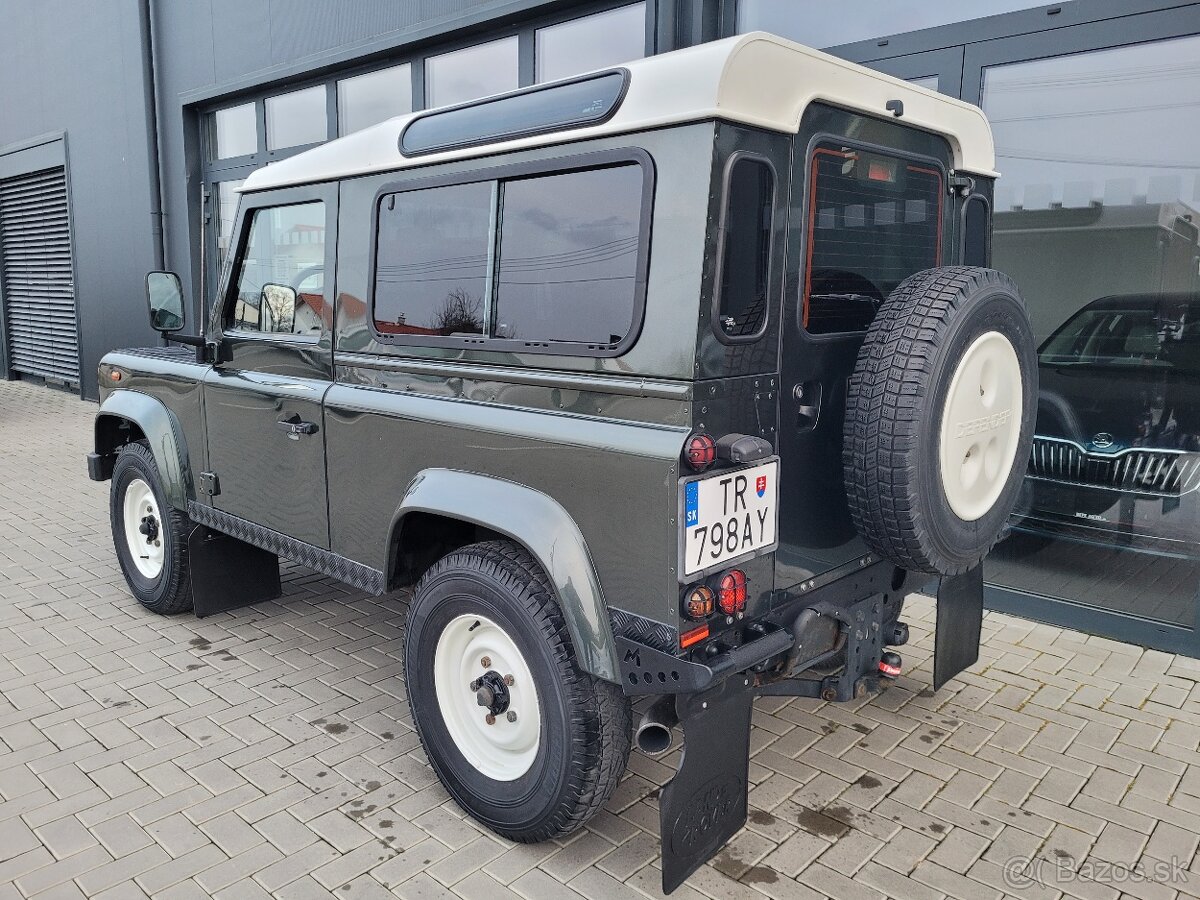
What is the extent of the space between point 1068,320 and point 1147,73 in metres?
1.23

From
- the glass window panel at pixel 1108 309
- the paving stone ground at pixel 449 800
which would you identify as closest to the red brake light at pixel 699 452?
the paving stone ground at pixel 449 800

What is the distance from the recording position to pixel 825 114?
2.64 meters

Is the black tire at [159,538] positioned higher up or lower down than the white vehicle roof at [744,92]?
lower down

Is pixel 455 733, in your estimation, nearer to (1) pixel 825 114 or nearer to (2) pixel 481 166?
Result: (2) pixel 481 166

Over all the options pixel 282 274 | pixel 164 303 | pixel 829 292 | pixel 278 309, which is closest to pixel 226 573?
pixel 164 303

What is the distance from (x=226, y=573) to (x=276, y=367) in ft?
4.81

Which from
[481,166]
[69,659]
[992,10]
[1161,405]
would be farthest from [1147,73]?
[69,659]

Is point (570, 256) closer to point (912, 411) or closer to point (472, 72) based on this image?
point (912, 411)

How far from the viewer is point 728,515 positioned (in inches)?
95.3

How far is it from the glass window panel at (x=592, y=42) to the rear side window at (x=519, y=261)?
11.8 ft

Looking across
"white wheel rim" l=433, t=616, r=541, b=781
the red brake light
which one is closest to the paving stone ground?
"white wheel rim" l=433, t=616, r=541, b=781

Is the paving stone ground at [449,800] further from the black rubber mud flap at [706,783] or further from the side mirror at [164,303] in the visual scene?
the side mirror at [164,303]

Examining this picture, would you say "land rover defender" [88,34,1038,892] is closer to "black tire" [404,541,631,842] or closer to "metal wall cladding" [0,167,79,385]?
"black tire" [404,541,631,842]

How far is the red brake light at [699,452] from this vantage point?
2312 mm
